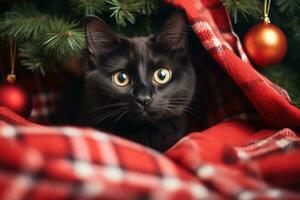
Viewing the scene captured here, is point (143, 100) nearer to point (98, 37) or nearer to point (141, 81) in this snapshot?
point (141, 81)

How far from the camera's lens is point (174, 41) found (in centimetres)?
116

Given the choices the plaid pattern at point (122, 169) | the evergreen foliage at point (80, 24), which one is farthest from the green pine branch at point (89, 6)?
the plaid pattern at point (122, 169)

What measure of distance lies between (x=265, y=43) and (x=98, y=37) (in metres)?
0.42

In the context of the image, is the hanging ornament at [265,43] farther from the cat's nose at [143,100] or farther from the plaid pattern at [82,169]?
the plaid pattern at [82,169]

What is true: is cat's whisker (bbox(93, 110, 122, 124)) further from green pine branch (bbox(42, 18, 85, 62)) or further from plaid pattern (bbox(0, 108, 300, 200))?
plaid pattern (bbox(0, 108, 300, 200))

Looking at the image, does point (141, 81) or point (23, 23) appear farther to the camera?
point (23, 23)

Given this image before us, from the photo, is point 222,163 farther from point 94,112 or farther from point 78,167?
point 94,112

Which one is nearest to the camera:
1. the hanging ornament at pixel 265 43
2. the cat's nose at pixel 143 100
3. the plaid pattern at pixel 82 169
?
the plaid pattern at pixel 82 169

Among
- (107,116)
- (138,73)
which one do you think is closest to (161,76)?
(138,73)

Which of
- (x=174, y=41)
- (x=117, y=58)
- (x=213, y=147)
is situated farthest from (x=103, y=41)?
(x=213, y=147)

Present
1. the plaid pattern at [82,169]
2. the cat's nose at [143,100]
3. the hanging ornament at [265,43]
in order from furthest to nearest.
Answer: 1. the hanging ornament at [265,43]
2. the cat's nose at [143,100]
3. the plaid pattern at [82,169]

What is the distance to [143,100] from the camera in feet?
3.39

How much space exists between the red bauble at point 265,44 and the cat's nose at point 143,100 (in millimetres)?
322

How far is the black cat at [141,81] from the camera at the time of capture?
1.08 meters
